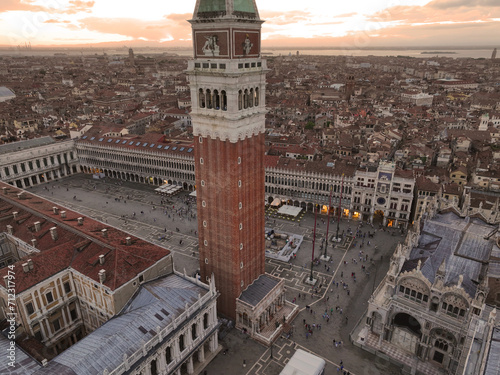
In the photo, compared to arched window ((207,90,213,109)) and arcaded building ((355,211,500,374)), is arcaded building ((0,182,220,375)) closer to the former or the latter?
arched window ((207,90,213,109))

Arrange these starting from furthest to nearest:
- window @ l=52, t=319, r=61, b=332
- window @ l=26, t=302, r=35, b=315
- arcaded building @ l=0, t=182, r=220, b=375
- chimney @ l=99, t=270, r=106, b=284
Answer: window @ l=52, t=319, r=61, b=332, chimney @ l=99, t=270, r=106, b=284, window @ l=26, t=302, r=35, b=315, arcaded building @ l=0, t=182, r=220, b=375

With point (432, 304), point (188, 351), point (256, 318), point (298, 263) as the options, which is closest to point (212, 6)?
point (256, 318)

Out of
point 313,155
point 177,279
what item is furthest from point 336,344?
point 313,155

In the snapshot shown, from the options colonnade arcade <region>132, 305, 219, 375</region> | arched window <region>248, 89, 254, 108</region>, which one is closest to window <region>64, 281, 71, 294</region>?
colonnade arcade <region>132, 305, 219, 375</region>

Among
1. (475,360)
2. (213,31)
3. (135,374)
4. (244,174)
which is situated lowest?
(135,374)

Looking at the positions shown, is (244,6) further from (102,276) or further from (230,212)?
(102,276)

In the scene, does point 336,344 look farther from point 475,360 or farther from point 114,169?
point 114,169

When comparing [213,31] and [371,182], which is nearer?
[213,31]
